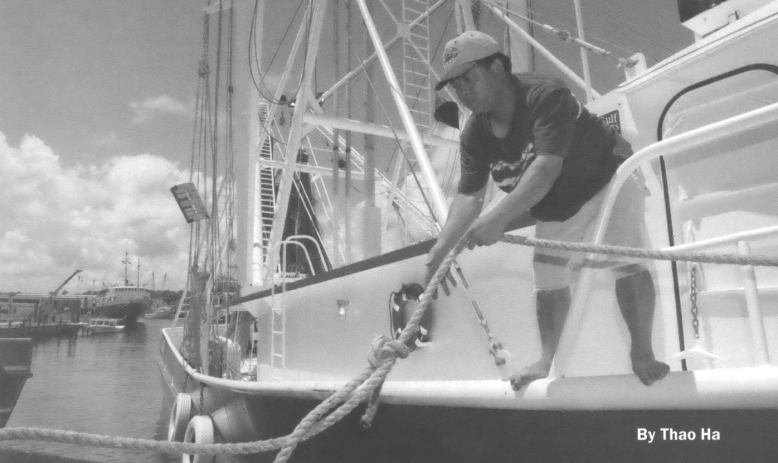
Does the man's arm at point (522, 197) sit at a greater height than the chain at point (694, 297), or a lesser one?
greater

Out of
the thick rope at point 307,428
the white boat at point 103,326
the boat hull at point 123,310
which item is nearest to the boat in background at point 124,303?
the boat hull at point 123,310

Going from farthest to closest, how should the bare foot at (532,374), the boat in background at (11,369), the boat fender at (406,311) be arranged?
1. the boat in background at (11,369)
2. the boat fender at (406,311)
3. the bare foot at (532,374)

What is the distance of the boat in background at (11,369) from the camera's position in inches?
575

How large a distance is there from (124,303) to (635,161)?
103m

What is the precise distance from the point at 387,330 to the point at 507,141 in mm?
2638

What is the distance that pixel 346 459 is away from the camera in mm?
4008

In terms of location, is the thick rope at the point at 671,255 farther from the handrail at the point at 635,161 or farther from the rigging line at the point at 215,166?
the rigging line at the point at 215,166

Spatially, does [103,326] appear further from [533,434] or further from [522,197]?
[522,197]

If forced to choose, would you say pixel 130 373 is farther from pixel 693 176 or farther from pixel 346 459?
pixel 693 176

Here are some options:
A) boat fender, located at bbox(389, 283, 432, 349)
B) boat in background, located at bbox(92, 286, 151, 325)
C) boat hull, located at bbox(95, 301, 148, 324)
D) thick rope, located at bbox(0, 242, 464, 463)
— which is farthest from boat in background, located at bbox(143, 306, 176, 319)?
thick rope, located at bbox(0, 242, 464, 463)

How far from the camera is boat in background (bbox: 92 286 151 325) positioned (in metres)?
91.2

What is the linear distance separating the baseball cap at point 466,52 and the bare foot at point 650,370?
142 centimetres

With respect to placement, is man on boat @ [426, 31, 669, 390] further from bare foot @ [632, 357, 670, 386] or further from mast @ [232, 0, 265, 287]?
mast @ [232, 0, 265, 287]

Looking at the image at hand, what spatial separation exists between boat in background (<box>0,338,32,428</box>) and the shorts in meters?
16.3
